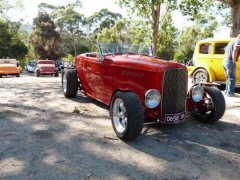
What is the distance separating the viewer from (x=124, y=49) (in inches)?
207

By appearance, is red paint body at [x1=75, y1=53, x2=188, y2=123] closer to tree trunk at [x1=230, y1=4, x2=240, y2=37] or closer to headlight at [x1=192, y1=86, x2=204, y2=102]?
headlight at [x1=192, y1=86, x2=204, y2=102]

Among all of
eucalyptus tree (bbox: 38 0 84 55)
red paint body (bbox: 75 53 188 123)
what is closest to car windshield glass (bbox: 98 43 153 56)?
red paint body (bbox: 75 53 188 123)

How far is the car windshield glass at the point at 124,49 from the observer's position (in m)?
5.05

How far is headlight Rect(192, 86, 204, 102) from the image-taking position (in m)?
4.07

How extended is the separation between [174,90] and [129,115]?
1008 mm

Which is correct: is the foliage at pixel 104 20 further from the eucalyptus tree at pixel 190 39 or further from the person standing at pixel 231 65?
the person standing at pixel 231 65

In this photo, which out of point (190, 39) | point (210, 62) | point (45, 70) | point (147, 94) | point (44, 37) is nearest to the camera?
point (147, 94)

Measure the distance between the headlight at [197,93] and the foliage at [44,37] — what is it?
33.2 m

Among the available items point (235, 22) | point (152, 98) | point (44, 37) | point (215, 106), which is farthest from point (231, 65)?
point (44, 37)

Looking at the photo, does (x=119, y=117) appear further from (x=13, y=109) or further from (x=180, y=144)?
(x=13, y=109)

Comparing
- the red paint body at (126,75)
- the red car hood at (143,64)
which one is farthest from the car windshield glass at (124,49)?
the red car hood at (143,64)

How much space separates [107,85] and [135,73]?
0.88 meters

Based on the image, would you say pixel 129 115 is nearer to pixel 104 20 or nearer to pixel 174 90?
pixel 174 90

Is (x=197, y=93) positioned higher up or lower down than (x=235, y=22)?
lower down
